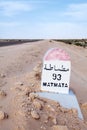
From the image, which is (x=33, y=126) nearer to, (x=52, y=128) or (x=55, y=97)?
(x=52, y=128)

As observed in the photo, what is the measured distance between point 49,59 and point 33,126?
1868 mm

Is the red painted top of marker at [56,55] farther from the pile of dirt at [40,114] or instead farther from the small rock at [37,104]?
the small rock at [37,104]

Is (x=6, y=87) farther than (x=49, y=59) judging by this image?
Yes

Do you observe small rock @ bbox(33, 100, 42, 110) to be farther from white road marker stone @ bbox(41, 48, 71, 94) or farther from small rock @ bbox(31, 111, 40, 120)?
white road marker stone @ bbox(41, 48, 71, 94)

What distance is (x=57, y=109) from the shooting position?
23.6 feet

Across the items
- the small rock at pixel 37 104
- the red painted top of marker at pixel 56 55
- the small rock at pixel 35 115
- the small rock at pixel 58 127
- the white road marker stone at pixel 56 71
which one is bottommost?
the small rock at pixel 58 127

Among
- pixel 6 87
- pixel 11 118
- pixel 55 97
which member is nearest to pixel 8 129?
pixel 11 118

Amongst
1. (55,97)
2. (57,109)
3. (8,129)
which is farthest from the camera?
(55,97)

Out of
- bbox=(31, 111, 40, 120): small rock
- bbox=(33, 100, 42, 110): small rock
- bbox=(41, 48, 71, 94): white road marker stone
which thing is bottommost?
bbox=(31, 111, 40, 120): small rock

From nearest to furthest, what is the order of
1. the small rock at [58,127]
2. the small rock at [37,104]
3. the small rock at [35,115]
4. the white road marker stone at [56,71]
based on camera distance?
the small rock at [58,127]
the small rock at [35,115]
the small rock at [37,104]
the white road marker stone at [56,71]

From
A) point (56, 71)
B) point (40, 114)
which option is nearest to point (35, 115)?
point (40, 114)

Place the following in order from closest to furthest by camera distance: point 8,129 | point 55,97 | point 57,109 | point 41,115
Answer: point 8,129 < point 41,115 < point 57,109 < point 55,97

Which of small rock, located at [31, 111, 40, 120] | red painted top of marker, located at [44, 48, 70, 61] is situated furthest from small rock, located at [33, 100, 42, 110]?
red painted top of marker, located at [44, 48, 70, 61]

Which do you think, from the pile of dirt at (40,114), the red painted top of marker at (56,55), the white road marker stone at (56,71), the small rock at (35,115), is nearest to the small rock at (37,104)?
the pile of dirt at (40,114)
